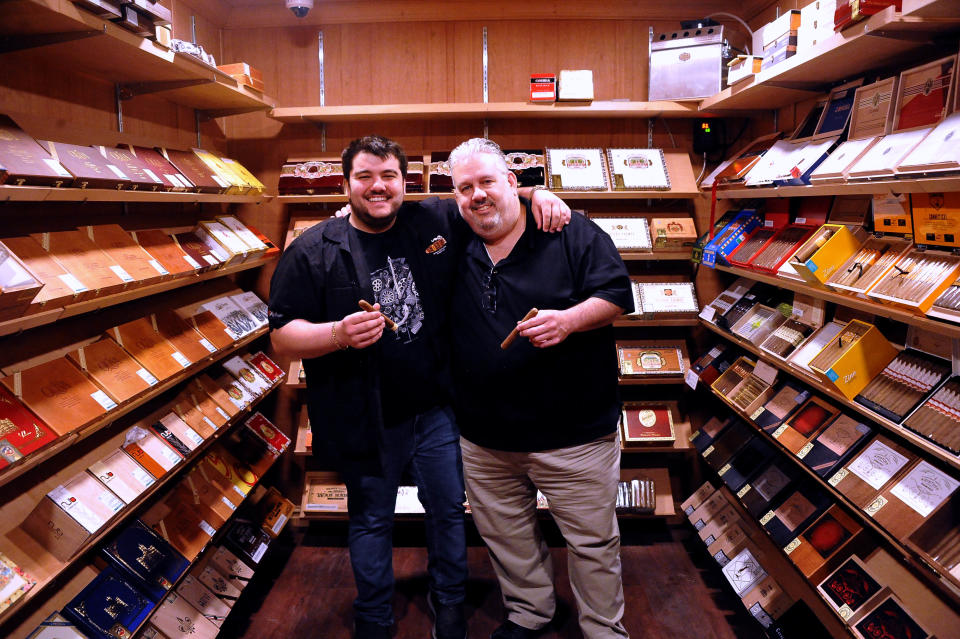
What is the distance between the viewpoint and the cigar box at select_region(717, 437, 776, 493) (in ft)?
9.13

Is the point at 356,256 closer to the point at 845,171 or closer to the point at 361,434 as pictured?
the point at 361,434

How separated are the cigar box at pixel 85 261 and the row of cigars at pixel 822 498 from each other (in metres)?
2.58

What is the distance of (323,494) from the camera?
11.6 ft

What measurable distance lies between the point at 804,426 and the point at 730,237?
3.41ft

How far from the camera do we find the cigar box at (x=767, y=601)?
257 cm

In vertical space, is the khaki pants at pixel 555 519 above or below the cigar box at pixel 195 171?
below

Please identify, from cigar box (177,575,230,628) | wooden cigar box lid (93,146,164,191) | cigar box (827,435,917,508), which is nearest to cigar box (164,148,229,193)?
wooden cigar box lid (93,146,164,191)

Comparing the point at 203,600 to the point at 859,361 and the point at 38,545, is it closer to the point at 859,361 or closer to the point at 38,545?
the point at 38,545

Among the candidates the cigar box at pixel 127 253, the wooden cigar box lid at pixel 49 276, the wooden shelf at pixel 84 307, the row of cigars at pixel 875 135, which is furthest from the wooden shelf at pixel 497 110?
the wooden cigar box lid at pixel 49 276

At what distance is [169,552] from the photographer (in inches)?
91.4

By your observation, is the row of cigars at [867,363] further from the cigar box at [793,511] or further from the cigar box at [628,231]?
the cigar box at [628,231]

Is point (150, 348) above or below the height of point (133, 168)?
below

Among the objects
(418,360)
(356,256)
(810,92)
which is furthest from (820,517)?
(356,256)

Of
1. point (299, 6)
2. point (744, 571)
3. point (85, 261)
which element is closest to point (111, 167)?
point (85, 261)
